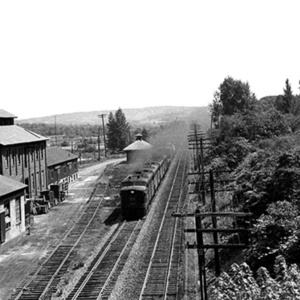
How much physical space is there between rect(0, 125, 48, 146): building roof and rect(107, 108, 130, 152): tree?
2069 inches

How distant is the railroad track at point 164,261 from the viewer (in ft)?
59.2

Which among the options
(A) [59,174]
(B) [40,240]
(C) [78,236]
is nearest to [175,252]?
(C) [78,236]

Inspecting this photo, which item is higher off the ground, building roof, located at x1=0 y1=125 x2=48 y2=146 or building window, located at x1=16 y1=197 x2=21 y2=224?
building roof, located at x1=0 y1=125 x2=48 y2=146

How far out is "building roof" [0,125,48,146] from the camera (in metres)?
35.8

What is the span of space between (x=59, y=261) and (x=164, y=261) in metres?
5.43

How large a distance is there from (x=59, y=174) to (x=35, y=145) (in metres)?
8.14

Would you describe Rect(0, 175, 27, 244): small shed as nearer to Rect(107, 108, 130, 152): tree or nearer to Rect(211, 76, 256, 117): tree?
Rect(211, 76, 256, 117): tree

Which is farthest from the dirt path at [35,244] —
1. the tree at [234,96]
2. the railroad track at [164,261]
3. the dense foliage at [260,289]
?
the tree at [234,96]

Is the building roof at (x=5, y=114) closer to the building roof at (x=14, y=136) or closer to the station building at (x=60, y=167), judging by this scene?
the building roof at (x=14, y=136)

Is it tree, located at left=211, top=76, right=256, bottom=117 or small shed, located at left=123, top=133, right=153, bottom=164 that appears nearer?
small shed, located at left=123, top=133, right=153, bottom=164

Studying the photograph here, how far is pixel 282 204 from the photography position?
55.1 feet

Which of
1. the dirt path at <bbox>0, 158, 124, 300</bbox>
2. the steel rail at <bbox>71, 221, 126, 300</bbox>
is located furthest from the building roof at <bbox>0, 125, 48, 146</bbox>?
the steel rail at <bbox>71, 221, 126, 300</bbox>

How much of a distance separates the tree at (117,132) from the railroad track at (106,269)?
67981mm

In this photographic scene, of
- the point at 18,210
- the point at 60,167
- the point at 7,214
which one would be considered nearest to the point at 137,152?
the point at 60,167
